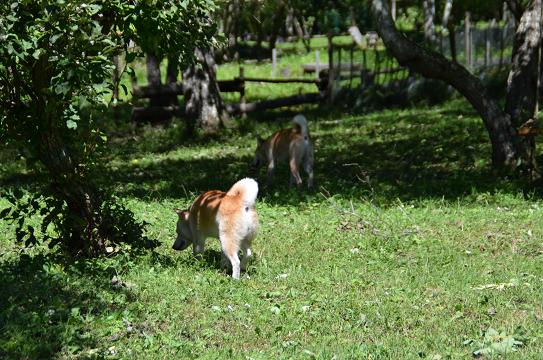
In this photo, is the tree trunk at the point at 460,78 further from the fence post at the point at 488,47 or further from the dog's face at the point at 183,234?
the fence post at the point at 488,47

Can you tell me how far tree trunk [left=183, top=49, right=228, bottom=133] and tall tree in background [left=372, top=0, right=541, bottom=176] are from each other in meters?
9.26

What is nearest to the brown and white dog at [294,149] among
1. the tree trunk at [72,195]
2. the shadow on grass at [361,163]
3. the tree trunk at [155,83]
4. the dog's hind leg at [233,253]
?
the shadow on grass at [361,163]

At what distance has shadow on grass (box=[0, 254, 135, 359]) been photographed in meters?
6.90

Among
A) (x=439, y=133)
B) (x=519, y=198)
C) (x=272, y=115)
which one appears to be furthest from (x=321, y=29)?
(x=519, y=198)

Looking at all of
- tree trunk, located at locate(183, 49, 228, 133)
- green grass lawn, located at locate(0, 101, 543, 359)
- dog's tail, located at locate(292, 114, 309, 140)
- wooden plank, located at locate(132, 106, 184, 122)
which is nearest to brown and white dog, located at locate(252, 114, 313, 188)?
dog's tail, located at locate(292, 114, 309, 140)

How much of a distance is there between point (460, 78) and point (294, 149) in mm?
3291

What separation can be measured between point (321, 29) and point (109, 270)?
63.2 meters

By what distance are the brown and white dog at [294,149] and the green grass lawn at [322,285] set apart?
484 millimetres

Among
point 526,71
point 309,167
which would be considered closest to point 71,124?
point 309,167

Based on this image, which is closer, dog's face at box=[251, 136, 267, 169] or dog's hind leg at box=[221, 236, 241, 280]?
dog's hind leg at box=[221, 236, 241, 280]

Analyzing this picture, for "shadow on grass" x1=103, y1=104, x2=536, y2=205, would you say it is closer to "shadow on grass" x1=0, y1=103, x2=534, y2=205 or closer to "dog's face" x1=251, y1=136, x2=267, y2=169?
"shadow on grass" x1=0, y1=103, x2=534, y2=205

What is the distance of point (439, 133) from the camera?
1998 centimetres

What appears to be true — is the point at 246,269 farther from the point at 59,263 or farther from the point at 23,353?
the point at 23,353

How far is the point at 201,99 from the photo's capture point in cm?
2419
